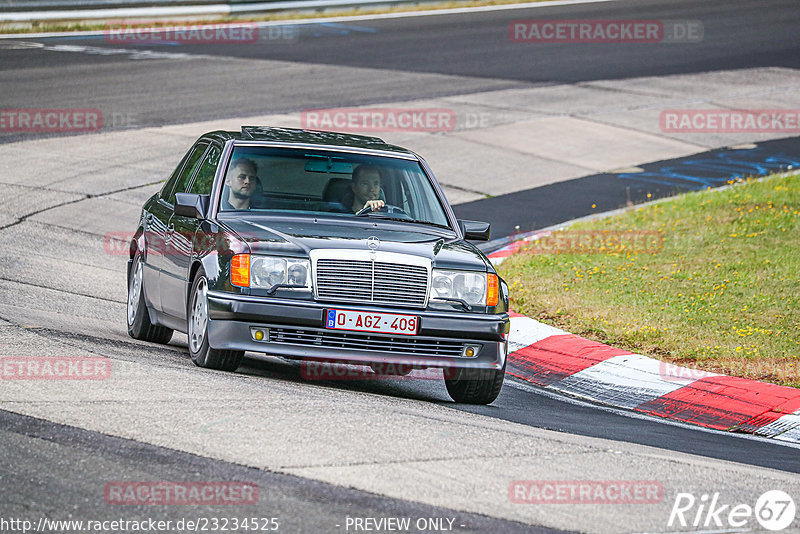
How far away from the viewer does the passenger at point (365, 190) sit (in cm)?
868

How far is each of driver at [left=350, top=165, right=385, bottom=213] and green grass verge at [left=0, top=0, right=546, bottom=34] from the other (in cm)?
2027

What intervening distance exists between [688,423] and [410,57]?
1893 centimetres

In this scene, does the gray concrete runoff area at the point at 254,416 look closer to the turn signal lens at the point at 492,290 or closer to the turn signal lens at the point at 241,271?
the turn signal lens at the point at 241,271

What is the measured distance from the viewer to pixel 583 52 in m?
28.5

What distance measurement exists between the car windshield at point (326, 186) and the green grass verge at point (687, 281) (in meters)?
2.36

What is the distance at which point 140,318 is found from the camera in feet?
31.1

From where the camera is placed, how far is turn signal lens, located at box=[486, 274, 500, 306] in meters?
8.00
